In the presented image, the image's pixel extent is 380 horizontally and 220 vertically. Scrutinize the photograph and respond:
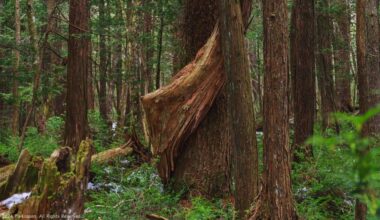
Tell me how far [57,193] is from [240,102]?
289cm

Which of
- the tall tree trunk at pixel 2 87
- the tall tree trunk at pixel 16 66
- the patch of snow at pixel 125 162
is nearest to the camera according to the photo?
the patch of snow at pixel 125 162

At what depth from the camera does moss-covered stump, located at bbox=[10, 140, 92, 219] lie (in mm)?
4602

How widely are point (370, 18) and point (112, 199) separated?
9.62m

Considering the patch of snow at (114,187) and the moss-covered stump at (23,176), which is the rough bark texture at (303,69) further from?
the moss-covered stump at (23,176)

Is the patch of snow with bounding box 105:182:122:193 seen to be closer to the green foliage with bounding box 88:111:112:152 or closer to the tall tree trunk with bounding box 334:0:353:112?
the green foliage with bounding box 88:111:112:152

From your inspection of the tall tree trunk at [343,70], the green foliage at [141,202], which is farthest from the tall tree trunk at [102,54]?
the tall tree trunk at [343,70]

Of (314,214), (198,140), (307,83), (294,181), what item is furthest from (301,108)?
(314,214)

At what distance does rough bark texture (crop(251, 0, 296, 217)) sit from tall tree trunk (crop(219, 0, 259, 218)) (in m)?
0.37

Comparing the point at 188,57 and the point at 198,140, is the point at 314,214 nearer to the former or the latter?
the point at 198,140

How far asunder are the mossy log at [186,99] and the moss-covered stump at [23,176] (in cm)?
250

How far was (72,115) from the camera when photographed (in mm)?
11219

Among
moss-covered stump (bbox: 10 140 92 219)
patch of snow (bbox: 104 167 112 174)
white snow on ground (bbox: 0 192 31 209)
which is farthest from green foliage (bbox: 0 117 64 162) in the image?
moss-covered stump (bbox: 10 140 92 219)

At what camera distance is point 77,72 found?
11055 mm

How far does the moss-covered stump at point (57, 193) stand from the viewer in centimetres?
460
